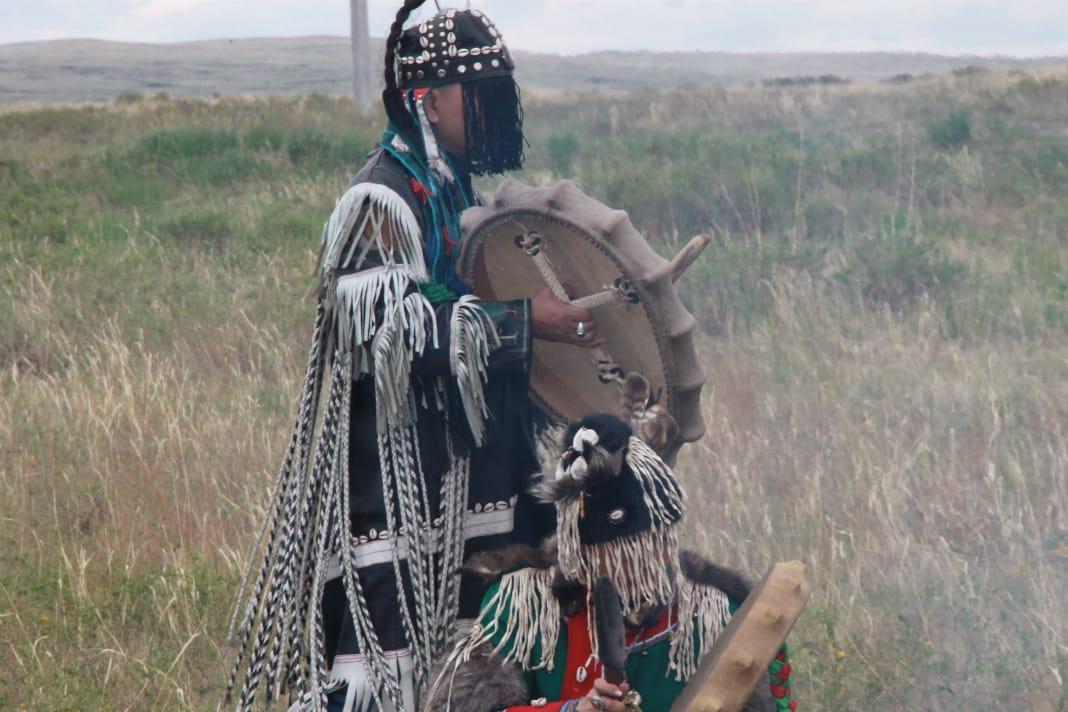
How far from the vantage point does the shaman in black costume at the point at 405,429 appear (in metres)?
2.72

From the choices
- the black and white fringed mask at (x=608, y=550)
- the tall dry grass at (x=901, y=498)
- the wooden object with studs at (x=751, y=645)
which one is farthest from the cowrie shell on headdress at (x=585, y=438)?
the tall dry grass at (x=901, y=498)

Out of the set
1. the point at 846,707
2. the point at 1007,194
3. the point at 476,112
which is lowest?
the point at 846,707

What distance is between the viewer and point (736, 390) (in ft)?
20.9

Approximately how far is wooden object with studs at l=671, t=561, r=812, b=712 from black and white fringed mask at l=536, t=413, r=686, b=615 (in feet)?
0.63

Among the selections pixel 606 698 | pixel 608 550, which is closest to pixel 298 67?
A: pixel 608 550

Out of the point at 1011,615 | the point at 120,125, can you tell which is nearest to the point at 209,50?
the point at 120,125

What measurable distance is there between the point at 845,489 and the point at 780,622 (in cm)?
277

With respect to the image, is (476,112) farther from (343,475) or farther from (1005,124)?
(1005,124)

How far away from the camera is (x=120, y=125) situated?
16.4 meters

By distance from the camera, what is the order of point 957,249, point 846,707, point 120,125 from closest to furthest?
point 846,707 < point 957,249 < point 120,125

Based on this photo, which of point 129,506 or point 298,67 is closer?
point 129,506

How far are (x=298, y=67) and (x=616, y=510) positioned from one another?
54.1 metres

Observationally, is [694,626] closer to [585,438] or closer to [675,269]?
[585,438]

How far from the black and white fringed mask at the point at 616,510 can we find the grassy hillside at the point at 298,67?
116 ft
